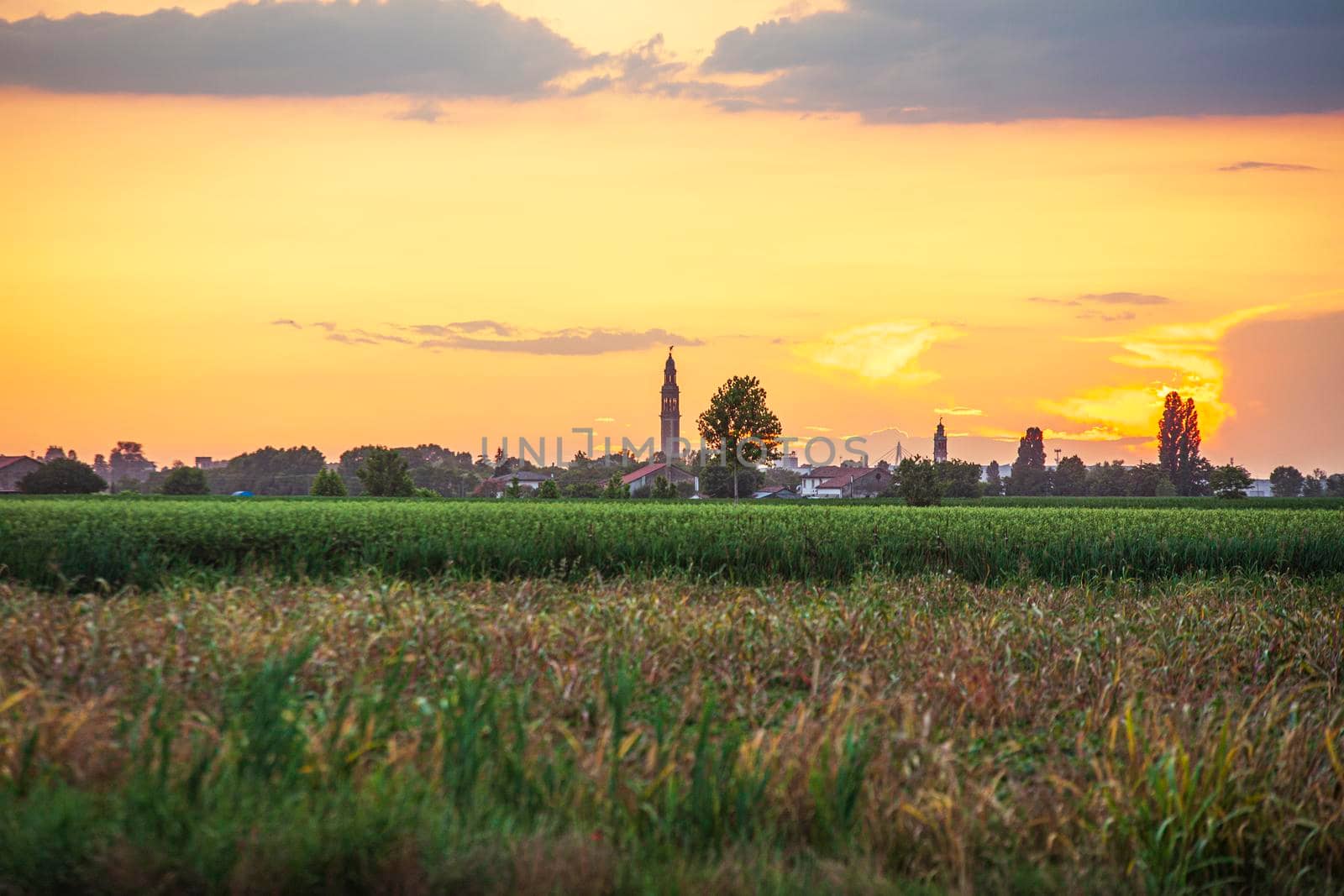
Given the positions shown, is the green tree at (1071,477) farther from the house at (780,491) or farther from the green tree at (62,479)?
the green tree at (62,479)

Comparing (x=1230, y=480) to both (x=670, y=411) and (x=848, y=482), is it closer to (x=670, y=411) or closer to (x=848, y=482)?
(x=848, y=482)

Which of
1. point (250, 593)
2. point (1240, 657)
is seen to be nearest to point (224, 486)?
point (250, 593)

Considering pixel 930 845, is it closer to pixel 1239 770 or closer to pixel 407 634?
pixel 1239 770

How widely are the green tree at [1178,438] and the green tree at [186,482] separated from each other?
10057cm

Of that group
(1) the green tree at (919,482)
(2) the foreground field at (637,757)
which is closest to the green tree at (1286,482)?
(1) the green tree at (919,482)

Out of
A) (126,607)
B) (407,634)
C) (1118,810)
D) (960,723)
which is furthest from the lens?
(126,607)

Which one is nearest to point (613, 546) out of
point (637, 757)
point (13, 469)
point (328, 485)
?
point (637, 757)

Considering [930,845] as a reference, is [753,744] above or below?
above

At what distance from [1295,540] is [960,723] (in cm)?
1515

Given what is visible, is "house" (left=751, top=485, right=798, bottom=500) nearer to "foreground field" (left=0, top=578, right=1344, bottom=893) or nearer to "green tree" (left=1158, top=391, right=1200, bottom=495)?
"green tree" (left=1158, top=391, right=1200, bottom=495)

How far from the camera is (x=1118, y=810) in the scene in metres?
6.09

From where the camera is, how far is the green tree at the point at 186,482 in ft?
182

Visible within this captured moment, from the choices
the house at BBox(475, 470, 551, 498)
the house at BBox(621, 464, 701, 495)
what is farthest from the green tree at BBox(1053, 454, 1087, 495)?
the house at BBox(475, 470, 551, 498)

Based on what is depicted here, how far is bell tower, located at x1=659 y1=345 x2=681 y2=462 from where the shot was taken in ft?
513
